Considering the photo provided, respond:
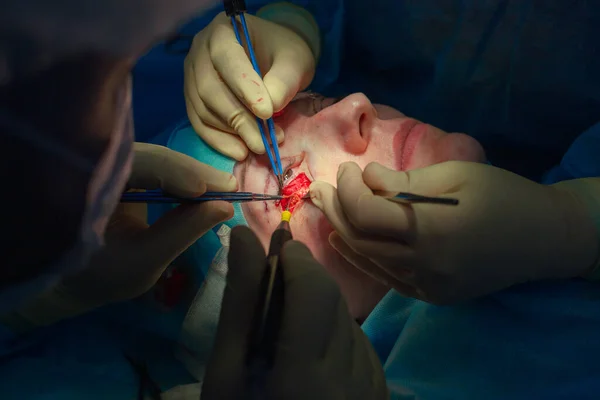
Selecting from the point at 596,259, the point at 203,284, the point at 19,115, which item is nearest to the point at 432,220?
A: the point at 596,259

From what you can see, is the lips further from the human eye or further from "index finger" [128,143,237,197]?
"index finger" [128,143,237,197]

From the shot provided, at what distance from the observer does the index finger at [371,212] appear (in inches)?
36.5

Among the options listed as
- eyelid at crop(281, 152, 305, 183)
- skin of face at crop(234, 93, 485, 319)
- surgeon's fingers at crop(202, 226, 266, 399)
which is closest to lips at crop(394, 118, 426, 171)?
skin of face at crop(234, 93, 485, 319)

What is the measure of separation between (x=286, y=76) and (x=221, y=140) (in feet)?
0.89

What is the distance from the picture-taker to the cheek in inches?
49.5

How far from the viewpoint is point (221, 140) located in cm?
135

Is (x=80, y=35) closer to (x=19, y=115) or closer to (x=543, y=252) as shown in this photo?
(x=19, y=115)

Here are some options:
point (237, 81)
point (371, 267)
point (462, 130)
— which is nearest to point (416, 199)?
point (371, 267)

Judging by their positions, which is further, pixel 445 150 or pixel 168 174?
pixel 445 150

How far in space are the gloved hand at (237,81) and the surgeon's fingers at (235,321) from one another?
1.80 ft

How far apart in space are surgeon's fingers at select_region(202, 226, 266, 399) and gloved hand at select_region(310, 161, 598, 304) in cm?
30

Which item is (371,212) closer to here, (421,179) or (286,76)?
(421,179)

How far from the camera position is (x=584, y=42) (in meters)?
1.31

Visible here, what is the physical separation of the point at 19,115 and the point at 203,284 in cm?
64
